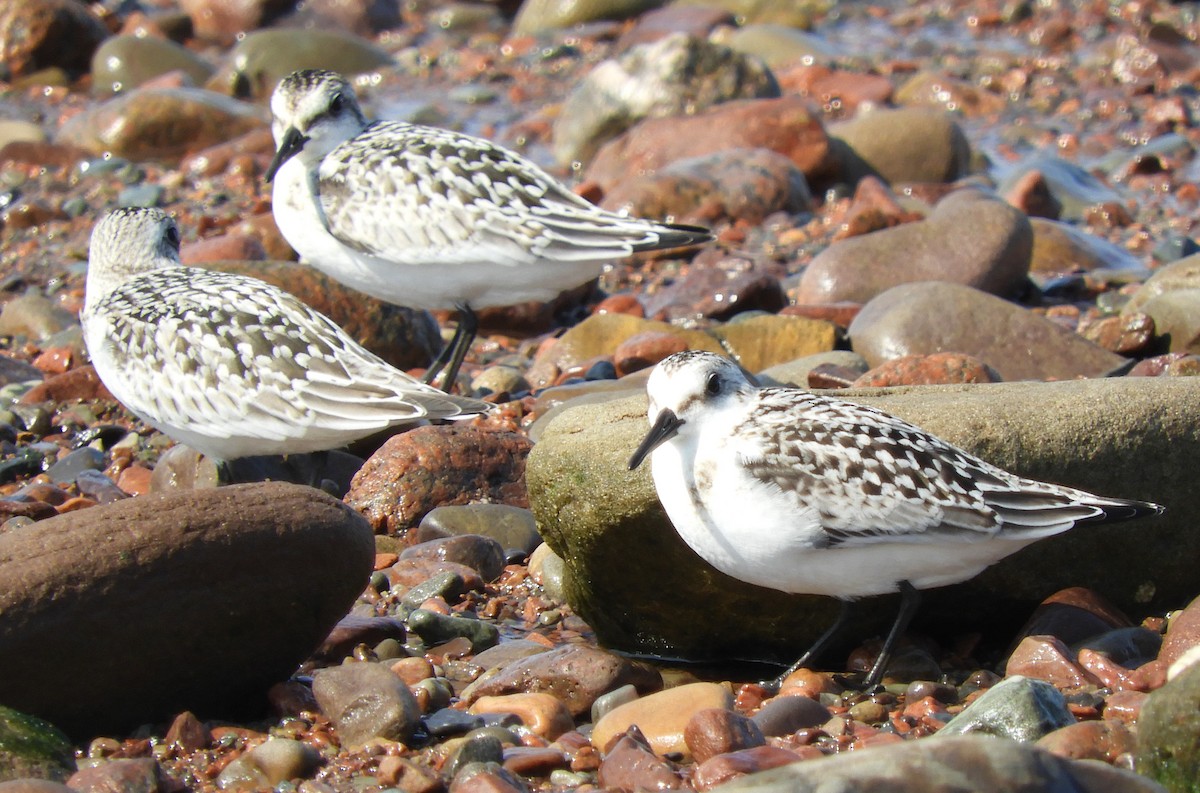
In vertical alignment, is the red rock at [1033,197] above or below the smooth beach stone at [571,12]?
above

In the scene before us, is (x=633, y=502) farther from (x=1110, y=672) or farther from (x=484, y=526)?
(x=1110, y=672)

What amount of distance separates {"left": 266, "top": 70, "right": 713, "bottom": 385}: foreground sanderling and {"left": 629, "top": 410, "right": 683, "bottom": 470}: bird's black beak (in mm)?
3382

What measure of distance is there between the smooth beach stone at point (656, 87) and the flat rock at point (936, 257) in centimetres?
491

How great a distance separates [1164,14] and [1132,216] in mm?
8931

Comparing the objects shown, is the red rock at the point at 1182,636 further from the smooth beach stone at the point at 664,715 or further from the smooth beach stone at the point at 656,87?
the smooth beach stone at the point at 656,87

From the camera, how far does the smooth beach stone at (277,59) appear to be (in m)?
19.2

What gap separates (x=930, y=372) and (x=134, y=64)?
15359 millimetres

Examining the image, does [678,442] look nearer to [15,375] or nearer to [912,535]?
[912,535]

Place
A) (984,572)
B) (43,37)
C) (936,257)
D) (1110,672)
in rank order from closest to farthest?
(1110,672), (984,572), (936,257), (43,37)

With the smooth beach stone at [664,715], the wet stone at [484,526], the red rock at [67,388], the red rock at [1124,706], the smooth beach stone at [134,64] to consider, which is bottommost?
the smooth beach stone at [134,64]

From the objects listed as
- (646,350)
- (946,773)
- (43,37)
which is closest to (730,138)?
(646,350)

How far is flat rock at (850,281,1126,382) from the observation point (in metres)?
8.62

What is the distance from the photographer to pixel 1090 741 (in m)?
4.59

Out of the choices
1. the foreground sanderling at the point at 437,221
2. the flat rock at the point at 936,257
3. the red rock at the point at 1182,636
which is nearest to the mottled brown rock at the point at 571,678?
the red rock at the point at 1182,636
